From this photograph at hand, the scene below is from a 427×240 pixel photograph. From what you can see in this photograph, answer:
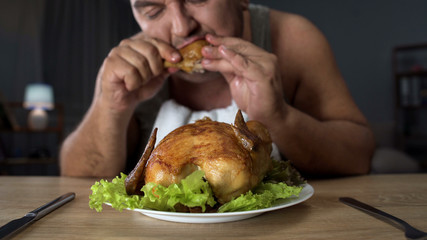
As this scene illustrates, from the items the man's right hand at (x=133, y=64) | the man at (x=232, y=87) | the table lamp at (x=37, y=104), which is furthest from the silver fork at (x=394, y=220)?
the table lamp at (x=37, y=104)

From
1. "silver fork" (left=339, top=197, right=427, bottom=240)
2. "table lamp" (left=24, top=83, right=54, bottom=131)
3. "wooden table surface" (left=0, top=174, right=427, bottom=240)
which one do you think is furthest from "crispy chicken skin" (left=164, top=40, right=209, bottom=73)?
"table lamp" (left=24, top=83, right=54, bottom=131)

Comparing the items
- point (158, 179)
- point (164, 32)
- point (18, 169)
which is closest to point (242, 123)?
point (158, 179)

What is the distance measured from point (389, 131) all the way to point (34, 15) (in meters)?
6.06

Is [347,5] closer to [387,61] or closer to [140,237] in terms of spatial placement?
[387,61]

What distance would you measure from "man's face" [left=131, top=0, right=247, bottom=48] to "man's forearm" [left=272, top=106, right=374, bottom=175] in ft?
1.50

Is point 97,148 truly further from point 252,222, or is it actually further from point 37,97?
point 37,97

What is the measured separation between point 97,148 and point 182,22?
672 millimetres

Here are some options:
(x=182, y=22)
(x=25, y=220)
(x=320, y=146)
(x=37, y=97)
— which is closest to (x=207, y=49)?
(x=182, y=22)

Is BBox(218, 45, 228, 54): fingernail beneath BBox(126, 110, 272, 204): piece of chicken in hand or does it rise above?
above

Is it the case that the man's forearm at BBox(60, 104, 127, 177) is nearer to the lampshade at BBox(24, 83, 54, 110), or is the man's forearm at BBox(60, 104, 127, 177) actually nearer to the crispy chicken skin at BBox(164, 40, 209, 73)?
the crispy chicken skin at BBox(164, 40, 209, 73)

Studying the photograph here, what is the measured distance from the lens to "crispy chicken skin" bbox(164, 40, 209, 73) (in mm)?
1272

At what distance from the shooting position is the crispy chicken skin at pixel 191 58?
1.27 meters

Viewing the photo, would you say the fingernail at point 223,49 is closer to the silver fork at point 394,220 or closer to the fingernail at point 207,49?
the fingernail at point 207,49

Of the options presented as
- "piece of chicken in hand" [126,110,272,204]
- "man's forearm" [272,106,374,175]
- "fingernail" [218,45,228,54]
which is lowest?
"man's forearm" [272,106,374,175]
